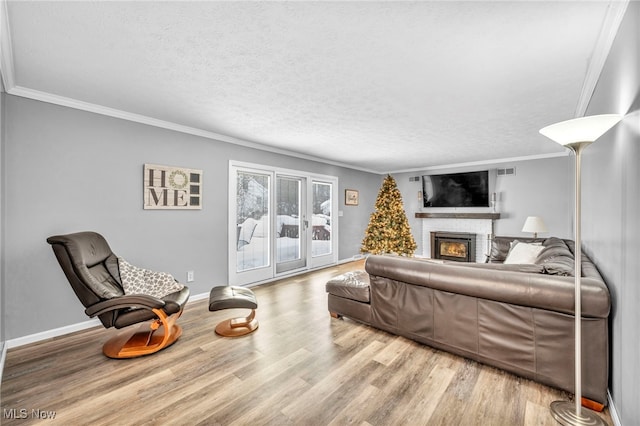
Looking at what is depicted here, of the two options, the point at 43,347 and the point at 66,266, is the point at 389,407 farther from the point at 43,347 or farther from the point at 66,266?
the point at 43,347

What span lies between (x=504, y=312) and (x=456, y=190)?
204 inches

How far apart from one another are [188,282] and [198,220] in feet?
2.88

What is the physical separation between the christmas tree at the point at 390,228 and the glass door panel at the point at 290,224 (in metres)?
1.51

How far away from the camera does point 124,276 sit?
2736mm

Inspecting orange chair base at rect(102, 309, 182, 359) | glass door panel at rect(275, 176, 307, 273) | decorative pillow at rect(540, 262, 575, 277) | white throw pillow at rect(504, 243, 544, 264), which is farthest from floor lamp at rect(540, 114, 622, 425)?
glass door panel at rect(275, 176, 307, 273)

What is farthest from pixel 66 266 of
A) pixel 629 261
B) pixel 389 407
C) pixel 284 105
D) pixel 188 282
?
pixel 629 261

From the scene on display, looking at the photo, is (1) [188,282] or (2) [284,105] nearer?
(2) [284,105]

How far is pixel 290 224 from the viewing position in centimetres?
537

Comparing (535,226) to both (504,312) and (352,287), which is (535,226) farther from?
(352,287)

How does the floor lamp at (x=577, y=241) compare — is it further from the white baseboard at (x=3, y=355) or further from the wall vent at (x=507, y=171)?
the wall vent at (x=507, y=171)

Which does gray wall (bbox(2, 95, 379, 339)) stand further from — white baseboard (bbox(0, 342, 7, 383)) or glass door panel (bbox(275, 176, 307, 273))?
glass door panel (bbox(275, 176, 307, 273))

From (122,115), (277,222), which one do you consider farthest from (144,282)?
(277,222)

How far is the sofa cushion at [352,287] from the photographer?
2947mm

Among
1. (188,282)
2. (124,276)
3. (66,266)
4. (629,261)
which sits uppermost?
(629,261)
